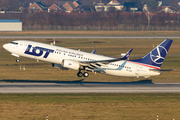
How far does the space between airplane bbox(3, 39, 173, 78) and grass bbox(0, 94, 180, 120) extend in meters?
8.91

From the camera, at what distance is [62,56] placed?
5694 centimetres

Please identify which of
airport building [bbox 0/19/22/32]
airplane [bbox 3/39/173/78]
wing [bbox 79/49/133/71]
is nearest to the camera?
airplane [bbox 3/39/173/78]

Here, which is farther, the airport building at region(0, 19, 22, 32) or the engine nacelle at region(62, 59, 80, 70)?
the airport building at region(0, 19, 22, 32)

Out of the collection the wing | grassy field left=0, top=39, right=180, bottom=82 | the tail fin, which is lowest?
grassy field left=0, top=39, right=180, bottom=82

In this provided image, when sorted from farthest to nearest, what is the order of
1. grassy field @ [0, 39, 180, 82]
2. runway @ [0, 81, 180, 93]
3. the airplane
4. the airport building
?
the airport building < grassy field @ [0, 39, 180, 82] < the airplane < runway @ [0, 81, 180, 93]

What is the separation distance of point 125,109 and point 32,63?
48.2 metres

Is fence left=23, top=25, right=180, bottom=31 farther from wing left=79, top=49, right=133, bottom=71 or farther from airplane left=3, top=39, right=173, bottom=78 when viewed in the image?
wing left=79, top=49, right=133, bottom=71

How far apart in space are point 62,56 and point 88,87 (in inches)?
304

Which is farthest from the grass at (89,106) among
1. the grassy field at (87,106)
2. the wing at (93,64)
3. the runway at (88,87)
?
the wing at (93,64)

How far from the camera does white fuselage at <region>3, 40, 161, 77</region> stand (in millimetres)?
56438

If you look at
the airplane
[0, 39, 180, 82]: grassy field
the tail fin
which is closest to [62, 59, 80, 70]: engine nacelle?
the airplane

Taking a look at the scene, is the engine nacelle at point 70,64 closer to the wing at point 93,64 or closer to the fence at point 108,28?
the wing at point 93,64

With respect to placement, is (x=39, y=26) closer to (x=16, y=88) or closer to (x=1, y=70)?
(x=1, y=70)

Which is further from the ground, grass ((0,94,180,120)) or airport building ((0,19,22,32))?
airport building ((0,19,22,32))
